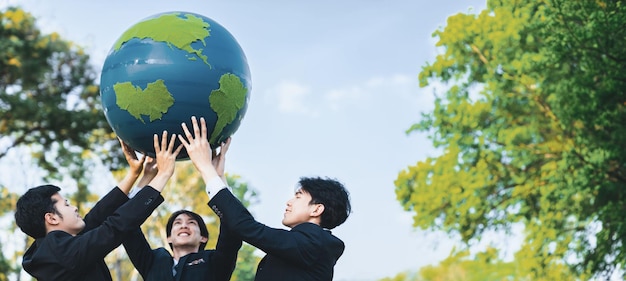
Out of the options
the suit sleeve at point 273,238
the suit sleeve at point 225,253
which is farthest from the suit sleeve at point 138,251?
the suit sleeve at point 273,238

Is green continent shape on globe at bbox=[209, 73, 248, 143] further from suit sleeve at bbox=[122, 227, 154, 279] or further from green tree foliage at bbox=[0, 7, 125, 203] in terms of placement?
green tree foliage at bbox=[0, 7, 125, 203]

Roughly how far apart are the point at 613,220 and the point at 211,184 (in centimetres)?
1128

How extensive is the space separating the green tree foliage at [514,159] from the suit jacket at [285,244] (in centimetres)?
1084

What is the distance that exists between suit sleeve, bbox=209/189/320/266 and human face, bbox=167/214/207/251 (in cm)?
90

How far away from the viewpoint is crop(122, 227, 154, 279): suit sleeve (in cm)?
471

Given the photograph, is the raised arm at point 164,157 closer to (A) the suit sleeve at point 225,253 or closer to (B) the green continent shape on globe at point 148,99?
(B) the green continent shape on globe at point 148,99

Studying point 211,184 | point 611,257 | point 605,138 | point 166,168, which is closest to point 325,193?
point 211,184

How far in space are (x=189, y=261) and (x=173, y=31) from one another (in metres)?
1.48

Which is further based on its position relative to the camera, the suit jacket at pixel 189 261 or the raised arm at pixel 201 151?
the suit jacket at pixel 189 261

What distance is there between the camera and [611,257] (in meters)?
15.6

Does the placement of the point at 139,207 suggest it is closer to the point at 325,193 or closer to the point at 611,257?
the point at 325,193

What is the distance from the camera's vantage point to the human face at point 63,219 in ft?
13.4

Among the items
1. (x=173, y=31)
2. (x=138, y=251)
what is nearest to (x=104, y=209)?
(x=138, y=251)

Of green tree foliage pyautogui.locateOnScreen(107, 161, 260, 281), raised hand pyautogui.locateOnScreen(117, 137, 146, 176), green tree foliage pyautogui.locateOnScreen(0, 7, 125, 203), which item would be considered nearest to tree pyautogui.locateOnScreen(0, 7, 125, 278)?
green tree foliage pyautogui.locateOnScreen(0, 7, 125, 203)
